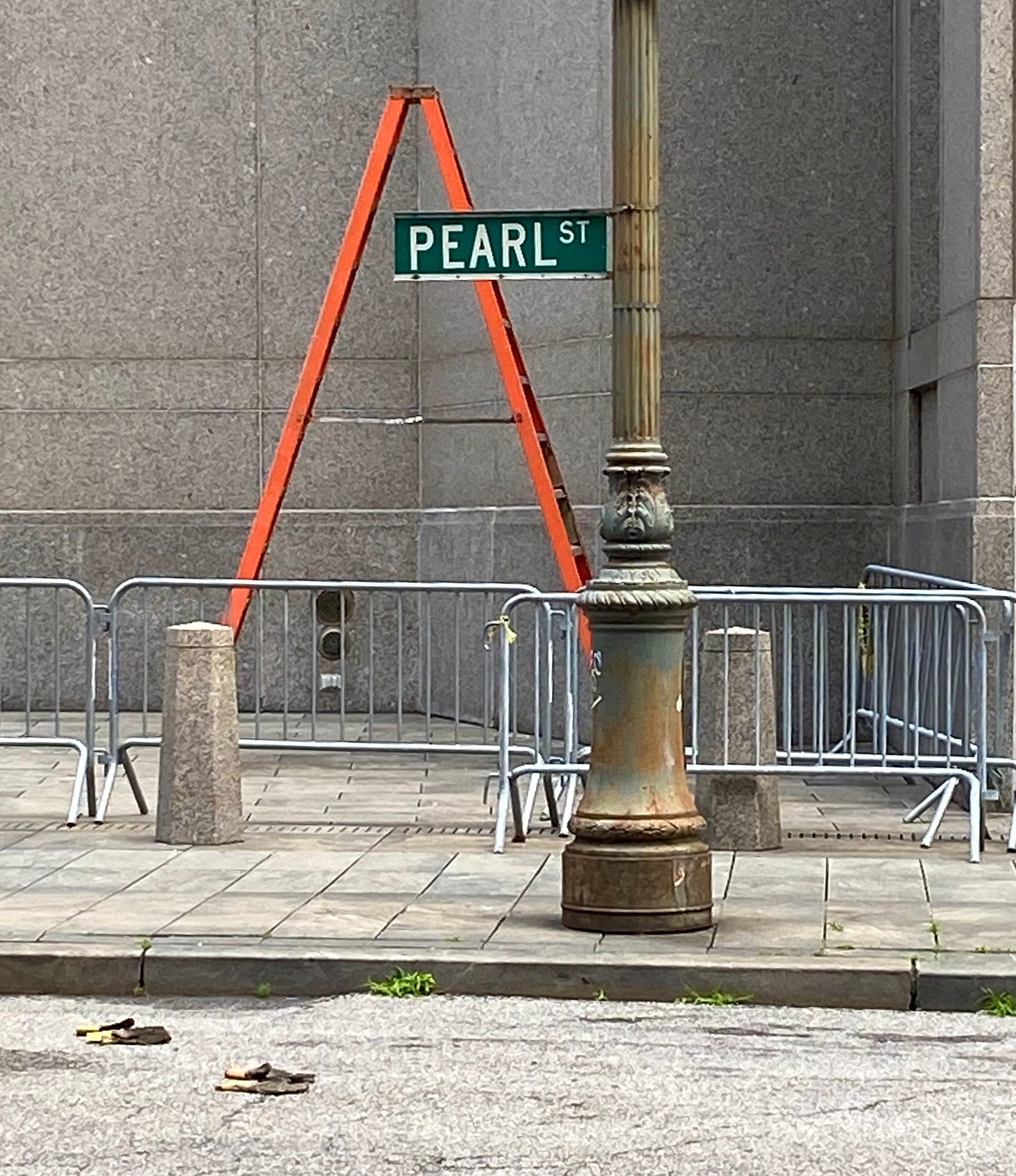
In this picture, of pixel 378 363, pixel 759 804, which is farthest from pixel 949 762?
pixel 378 363

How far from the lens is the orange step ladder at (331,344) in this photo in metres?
13.4

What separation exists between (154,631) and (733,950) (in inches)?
370

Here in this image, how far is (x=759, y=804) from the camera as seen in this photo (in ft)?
35.7

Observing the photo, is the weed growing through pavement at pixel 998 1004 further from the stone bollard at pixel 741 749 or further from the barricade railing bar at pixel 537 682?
the stone bollard at pixel 741 749

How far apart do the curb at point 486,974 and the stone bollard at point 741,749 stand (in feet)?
9.03

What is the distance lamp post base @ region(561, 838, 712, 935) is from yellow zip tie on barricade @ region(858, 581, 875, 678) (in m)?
3.54

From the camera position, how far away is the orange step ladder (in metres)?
13.4

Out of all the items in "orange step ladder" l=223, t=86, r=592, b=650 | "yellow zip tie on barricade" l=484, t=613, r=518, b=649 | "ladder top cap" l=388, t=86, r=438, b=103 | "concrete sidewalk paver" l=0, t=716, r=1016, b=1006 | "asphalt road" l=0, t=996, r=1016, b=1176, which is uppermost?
"ladder top cap" l=388, t=86, r=438, b=103

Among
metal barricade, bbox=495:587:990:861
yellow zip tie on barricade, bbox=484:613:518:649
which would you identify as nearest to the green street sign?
metal barricade, bbox=495:587:990:861

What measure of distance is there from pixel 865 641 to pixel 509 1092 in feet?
21.3

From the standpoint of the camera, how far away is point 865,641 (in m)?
12.7

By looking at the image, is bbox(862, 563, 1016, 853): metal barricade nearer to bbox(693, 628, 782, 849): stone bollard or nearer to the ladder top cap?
bbox(693, 628, 782, 849): stone bollard

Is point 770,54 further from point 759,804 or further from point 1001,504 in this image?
point 759,804

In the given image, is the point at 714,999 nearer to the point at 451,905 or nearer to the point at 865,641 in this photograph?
the point at 451,905
